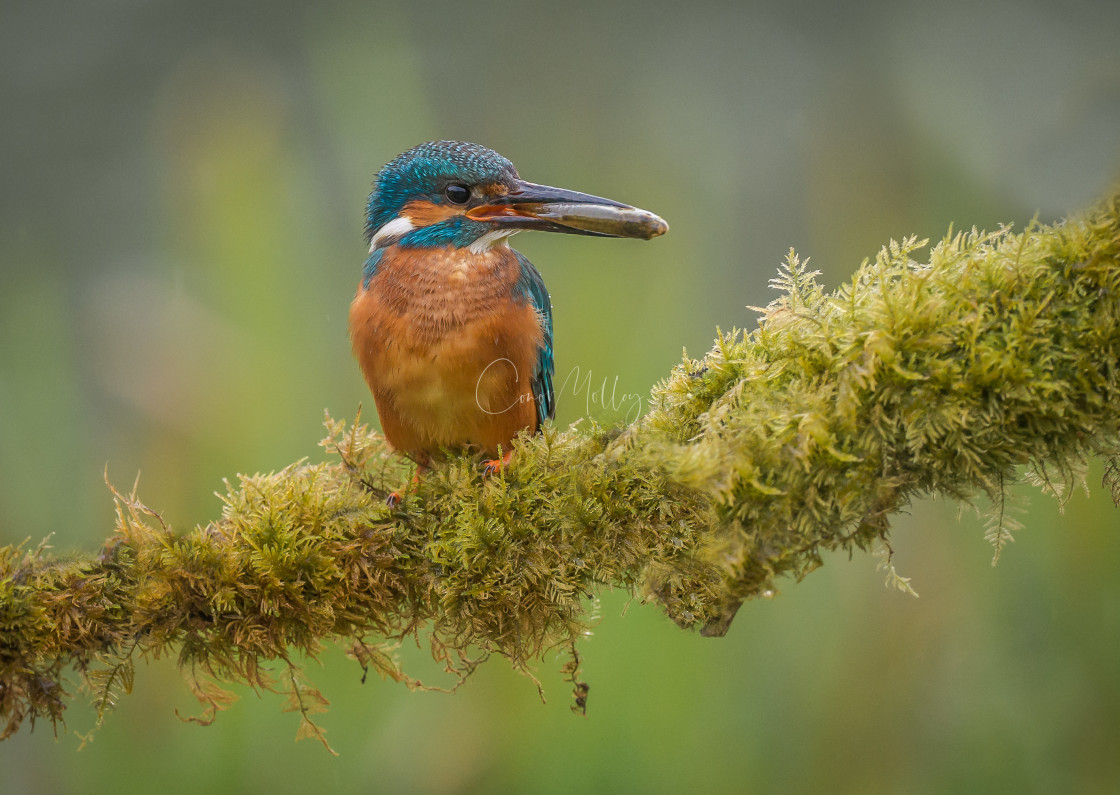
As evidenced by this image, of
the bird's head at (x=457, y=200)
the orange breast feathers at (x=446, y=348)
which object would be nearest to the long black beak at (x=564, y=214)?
the bird's head at (x=457, y=200)

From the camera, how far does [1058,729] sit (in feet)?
6.77

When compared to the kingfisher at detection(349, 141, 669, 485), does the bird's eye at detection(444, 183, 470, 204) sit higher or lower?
higher

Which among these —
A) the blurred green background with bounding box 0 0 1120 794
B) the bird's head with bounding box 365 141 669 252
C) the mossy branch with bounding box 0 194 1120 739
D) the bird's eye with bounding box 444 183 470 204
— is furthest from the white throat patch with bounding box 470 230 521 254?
the mossy branch with bounding box 0 194 1120 739

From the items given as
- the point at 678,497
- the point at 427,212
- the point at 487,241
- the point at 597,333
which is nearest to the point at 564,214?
the point at 487,241

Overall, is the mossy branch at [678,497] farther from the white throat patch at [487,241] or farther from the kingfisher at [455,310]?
the white throat patch at [487,241]

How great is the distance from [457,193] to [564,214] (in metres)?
0.39

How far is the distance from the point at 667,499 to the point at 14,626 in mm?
1043

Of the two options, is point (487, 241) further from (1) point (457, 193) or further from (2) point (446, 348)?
(2) point (446, 348)

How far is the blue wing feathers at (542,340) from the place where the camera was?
1971 millimetres

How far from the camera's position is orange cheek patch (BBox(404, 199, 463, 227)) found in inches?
77.0

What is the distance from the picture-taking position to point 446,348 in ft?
5.90

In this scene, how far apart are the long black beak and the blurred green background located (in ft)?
1.12

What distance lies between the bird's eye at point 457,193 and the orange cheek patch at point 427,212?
19 mm

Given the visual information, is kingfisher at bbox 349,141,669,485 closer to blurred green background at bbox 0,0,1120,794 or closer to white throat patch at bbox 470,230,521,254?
white throat patch at bbox 470,230,521,254
